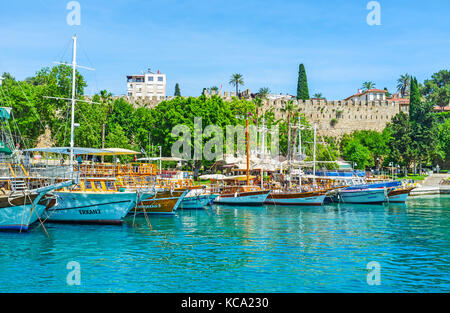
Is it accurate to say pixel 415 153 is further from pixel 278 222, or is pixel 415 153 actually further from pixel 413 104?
pixel 278 222

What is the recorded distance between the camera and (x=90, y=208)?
84.6 ft

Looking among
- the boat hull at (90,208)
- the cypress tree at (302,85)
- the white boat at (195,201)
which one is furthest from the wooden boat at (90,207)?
the cypress tree at (302,85)

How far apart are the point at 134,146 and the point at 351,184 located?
2679 cm

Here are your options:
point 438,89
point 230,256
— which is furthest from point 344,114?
point 230,256

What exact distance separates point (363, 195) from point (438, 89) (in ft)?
223

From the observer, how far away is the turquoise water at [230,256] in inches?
540

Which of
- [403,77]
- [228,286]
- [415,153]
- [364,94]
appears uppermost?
[403,77]

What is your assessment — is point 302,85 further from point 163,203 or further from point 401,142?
point 163,203

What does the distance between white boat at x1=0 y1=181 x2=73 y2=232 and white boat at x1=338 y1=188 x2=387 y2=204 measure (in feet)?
99.2

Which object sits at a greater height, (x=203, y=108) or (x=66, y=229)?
(x=203, y=108)

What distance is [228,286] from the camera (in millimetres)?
13523

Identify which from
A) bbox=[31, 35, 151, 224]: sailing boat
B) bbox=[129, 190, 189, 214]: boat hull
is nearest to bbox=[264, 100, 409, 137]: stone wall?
bbox=[129, 190, 189, 214]: boat hull

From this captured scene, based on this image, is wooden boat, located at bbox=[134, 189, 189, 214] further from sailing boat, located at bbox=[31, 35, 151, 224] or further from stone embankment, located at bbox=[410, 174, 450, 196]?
stone embankment, located at bbox=[410, 174, 450, 196]

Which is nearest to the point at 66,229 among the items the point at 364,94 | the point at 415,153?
the point at 415,153
